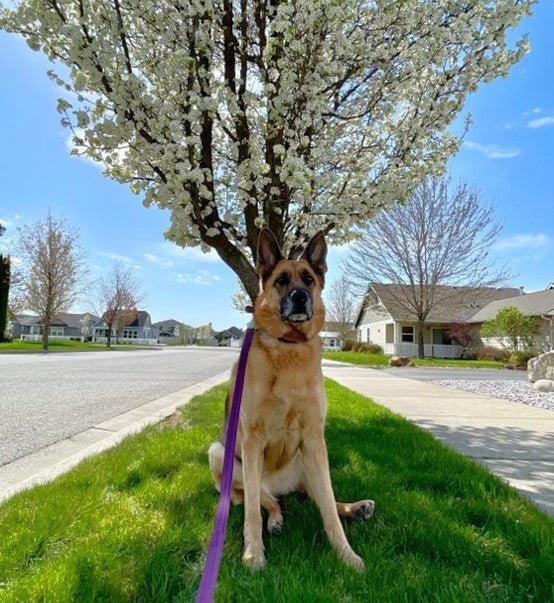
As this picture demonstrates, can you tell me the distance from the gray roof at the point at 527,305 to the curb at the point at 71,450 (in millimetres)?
29656

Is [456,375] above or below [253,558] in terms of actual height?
above

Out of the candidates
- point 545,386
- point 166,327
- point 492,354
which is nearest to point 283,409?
point 545,386

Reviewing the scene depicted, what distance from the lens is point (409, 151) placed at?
5.56 meters

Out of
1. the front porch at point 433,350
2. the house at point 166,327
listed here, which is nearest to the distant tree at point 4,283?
the front porch at point 433,350

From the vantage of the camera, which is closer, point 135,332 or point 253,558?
point 253,558

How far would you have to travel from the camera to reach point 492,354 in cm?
3150

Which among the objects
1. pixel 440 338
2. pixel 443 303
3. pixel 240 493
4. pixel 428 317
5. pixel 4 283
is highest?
pixel 443 303

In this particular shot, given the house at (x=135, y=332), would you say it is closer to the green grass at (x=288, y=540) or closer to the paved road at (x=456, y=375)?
the paved road at (x=456, y=375)

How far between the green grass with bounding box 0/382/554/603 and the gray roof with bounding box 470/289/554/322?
30983 millimetres

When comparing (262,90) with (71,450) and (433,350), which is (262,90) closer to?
(71,450)

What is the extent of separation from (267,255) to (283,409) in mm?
979

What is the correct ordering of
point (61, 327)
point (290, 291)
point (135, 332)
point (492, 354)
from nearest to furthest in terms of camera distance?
point (290, 291)
point (492, 354)
point (135, 332)
point (61, 327)

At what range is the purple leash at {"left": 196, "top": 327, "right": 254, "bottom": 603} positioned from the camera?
5.02ft

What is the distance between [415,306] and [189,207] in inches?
1082
